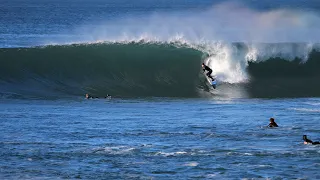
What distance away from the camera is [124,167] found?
17812 mm

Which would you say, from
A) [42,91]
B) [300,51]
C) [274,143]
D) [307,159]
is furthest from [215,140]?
[300,51]

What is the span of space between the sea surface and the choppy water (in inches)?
1.0

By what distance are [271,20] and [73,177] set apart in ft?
157

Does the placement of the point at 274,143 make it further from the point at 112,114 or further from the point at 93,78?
the point at 93,78

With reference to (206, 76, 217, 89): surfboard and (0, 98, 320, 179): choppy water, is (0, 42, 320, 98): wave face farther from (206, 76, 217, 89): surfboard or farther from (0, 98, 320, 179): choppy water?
(0, 98, 320, 179): choppy water

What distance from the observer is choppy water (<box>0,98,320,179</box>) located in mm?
17547

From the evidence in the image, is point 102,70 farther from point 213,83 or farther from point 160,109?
point 160,109

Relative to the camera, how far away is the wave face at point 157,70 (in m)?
31.9

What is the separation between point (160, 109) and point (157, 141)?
6219 mm

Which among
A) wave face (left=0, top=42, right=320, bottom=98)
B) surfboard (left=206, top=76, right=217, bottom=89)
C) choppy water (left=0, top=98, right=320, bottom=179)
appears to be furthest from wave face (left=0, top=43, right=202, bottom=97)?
choppy water (left=0, top=98, right=320, bottom=179)

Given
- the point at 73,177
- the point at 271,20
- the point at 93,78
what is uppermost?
the point at 271,20

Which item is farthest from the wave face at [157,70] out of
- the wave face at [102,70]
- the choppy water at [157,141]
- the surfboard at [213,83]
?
the choppy water at [157,141]

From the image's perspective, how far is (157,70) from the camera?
116ft

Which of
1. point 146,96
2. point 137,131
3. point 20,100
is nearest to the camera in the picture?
point 137,131
